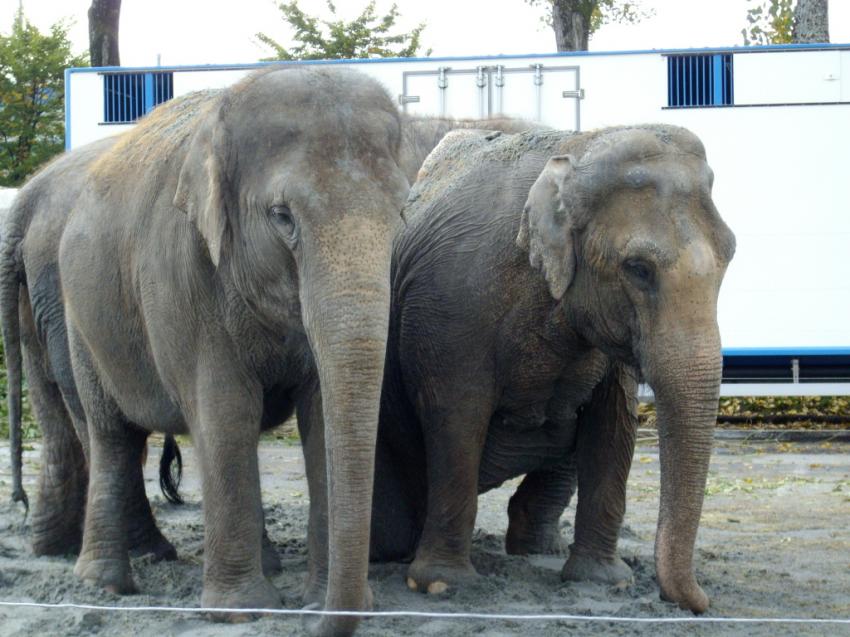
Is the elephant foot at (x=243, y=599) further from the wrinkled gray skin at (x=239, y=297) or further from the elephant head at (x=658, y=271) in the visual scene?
the elephant head at (x=658, y=271)

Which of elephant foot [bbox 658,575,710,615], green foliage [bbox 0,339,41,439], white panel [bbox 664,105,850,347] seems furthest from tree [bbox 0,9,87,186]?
elephant foot [bbox 658,575,710,615]

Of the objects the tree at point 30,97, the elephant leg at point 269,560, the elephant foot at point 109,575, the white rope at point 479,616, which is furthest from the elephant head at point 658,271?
the tree at point 30,97

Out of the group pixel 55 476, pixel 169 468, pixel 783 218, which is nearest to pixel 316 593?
pixel 55 476

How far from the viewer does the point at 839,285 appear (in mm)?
13656

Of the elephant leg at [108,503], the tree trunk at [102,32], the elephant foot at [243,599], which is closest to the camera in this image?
the elephant foot at [243,599]

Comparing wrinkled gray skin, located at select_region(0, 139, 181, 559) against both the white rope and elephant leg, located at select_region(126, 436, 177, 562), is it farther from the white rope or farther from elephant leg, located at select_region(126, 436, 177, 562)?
the white rope

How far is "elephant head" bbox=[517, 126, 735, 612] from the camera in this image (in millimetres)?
5395

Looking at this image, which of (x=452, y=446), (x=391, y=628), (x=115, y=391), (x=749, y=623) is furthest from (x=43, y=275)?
(x=749, y=623)

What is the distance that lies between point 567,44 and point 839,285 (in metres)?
9.29

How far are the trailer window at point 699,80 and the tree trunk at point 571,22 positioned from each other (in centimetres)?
833

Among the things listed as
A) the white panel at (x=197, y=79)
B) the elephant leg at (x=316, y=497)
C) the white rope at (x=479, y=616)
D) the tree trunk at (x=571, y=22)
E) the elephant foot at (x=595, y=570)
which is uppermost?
the tree trunk at (x=571, y=22)

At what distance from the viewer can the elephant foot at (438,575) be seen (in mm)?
6168

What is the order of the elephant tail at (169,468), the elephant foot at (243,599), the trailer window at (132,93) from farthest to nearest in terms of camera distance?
the trailer window at (132,93) < the elephant tail at (169,468) < the elephant foot at (243,599)

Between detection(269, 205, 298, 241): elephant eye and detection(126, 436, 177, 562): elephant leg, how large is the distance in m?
1.92
